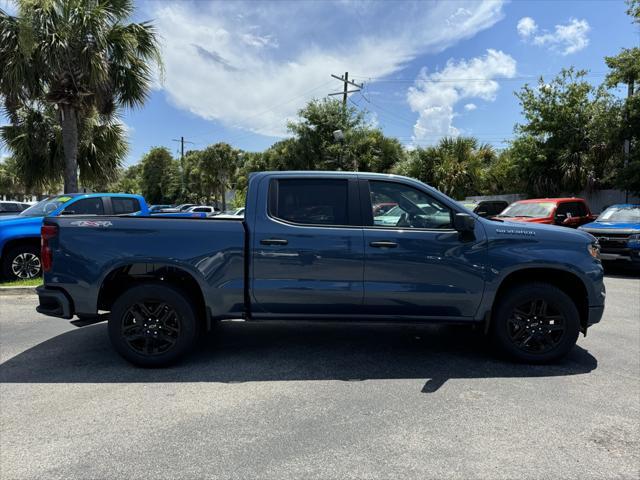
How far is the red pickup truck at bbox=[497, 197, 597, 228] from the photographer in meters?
12.3

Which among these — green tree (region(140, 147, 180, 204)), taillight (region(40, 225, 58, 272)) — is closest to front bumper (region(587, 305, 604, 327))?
taillight (region(40, 225, 58, 272))

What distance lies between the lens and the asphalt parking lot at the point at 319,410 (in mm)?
2783

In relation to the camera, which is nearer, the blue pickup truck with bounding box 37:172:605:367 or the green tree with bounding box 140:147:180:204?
the blue pickup truck with bounding box 37:172:605:367

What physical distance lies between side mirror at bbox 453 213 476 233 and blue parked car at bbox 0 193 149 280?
6421 millimetres

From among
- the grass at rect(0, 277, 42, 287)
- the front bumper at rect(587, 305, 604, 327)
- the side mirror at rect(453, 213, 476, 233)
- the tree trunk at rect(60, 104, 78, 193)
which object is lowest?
the grass at rect(0, 277, 42, 287)

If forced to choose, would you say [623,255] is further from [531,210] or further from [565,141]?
[565,141]

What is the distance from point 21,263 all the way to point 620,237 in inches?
495

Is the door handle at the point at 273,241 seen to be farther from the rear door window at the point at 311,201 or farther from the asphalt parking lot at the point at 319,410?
the asphalt parking lot at the point at 319,410

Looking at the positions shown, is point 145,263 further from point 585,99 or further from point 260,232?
point 585,99

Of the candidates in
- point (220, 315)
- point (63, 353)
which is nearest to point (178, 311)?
point (220, 315)

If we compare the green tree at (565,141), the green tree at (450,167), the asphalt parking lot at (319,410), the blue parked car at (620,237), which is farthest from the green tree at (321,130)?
the asphalt parking lot at (319,410)

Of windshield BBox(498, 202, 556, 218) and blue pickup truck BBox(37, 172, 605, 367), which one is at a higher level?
windshield BBox(498, 202, 556, 218)

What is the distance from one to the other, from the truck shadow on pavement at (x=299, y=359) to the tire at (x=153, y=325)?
167 mm

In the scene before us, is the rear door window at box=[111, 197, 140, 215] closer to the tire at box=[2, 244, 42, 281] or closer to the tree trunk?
the tire at box=[2, 244, 42, 281]
